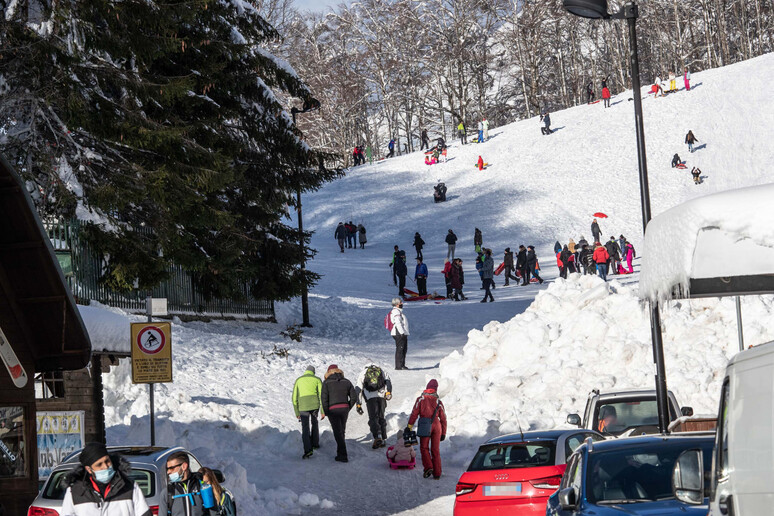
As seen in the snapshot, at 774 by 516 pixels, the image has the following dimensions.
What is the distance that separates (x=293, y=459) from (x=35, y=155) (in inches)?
267

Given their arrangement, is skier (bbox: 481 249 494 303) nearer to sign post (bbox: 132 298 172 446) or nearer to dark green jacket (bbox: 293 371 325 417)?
dark green jacket (bbox: 293 371 325 417)

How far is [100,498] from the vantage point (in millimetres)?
6102

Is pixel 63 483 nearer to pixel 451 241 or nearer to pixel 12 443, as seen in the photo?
pixel 12 443

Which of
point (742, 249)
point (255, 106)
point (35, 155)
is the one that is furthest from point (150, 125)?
point (742, 249)

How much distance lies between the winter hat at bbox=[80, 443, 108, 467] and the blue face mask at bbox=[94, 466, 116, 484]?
0.08 m

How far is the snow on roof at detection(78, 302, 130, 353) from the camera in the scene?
1250 cm

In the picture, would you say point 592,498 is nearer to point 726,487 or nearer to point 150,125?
point 726,487

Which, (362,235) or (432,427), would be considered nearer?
(432,427)

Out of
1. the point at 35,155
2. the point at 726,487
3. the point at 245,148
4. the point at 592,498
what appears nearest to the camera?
the point at 726,487

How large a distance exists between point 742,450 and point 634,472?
3119 millimetres

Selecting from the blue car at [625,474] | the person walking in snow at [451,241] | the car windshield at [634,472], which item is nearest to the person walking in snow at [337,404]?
the blue car at [625,474]

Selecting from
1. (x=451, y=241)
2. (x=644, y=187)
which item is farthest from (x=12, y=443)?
(x=451, y=241)

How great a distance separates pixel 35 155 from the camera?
1733 cm

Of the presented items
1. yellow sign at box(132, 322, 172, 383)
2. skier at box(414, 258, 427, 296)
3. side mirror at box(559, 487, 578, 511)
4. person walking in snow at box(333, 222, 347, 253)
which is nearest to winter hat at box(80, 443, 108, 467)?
side mirror at box(559, 487, 578, 511)
